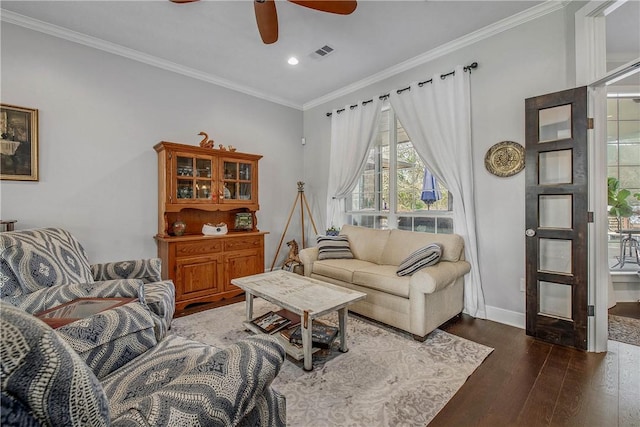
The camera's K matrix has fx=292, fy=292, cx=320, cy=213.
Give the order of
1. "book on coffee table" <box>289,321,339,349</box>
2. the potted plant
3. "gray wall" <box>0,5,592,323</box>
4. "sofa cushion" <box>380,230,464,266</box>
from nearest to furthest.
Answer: "book on coffee table" <box>289,321,339,349</box>, "gray wall" <box>0,5,592,323</box>, "sofa cushion" <box>380,230,464,266</box>, the potted plant

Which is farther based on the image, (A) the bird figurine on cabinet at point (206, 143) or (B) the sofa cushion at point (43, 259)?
(A) the bird figurine on cabinet at point (206, 143)

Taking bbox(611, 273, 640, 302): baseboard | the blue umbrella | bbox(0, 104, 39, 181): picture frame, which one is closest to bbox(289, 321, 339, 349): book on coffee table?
the blue umbrella

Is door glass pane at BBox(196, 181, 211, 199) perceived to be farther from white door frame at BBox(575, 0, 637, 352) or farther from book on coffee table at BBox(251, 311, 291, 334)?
white door frame at BBox(575, 0, 637, 352)

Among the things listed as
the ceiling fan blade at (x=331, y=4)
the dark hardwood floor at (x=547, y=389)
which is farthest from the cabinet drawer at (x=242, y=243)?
the dark hardwood floor at (x=547, y=389)

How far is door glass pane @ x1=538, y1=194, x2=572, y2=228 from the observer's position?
2439 millimetres

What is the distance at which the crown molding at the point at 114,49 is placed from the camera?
2.72 meters

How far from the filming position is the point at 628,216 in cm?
369

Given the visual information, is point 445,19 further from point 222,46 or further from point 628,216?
point 628,216

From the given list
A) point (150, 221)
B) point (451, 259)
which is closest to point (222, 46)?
point (150, 221)

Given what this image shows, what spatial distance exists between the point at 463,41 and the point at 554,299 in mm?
2702

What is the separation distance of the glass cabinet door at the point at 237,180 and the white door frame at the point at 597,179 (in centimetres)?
361

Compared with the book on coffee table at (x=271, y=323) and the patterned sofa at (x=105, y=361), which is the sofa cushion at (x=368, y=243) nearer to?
the book on coffee table at (x=271, y=323)

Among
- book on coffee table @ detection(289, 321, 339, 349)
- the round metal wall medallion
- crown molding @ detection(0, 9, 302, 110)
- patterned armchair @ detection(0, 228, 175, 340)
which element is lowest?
book on coffee table @ detection(289, 321, 339, 349)

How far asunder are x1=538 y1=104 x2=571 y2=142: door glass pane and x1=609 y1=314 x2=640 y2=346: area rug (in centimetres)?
180
